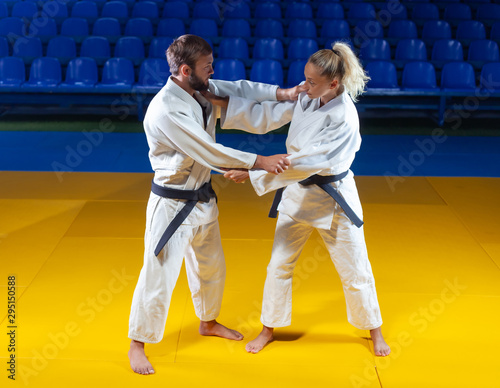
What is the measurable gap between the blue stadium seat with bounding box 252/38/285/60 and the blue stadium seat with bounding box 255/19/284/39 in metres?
0.33

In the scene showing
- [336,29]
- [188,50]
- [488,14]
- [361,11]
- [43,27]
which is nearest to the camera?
[188,50]

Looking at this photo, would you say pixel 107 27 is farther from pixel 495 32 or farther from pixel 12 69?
pixel 495 32

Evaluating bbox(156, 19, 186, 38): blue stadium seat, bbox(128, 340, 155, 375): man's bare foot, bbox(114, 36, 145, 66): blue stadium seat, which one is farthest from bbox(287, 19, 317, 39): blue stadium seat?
bbox(128, 340, 155, 375): man's bare foot

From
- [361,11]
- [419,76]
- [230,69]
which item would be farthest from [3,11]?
[419,76]

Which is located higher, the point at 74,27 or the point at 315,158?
the point at 315,158

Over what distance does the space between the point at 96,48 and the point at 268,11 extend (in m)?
2.60

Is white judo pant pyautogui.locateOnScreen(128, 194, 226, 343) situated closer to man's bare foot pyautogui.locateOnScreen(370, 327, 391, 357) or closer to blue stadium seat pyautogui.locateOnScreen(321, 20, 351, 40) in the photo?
man's bare foot pyautogui.locateOnScreen(370, 327, 391, 357)

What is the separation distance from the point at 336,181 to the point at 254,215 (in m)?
1.92

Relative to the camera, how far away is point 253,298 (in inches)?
131

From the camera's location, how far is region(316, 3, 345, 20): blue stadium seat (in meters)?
8.45

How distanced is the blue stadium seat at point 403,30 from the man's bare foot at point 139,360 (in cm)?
671

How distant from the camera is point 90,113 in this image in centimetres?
782

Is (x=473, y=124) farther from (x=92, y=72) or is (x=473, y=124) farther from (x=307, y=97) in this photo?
(x=307, y=97)

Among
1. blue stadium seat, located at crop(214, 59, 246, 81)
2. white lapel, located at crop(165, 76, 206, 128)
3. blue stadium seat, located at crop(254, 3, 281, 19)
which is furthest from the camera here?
blue stadium seat, located at crop(254, 3, 281, 19)
